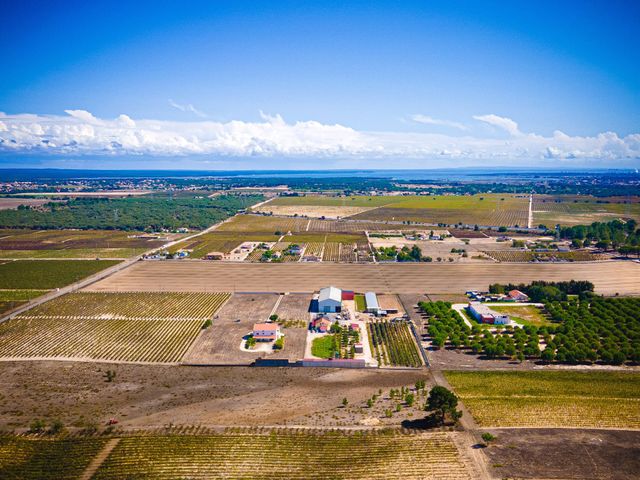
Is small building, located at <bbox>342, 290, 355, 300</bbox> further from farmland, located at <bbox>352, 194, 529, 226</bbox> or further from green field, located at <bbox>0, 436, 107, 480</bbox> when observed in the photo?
farmland, located at <bbox>352, 194, 529, 226</bbox>

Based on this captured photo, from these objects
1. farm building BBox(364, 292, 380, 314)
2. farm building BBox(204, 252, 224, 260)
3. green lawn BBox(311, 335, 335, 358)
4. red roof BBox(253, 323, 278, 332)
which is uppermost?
farm building BBox(204, 252, 224, 260)

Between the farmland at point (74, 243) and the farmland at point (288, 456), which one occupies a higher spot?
the farmland at point (74, 243)

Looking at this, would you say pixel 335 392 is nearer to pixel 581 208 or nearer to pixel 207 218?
pixel 207 218

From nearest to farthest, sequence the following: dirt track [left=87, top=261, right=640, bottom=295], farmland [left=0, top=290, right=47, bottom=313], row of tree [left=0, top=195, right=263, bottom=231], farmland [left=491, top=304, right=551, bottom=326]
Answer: farmland [left=491, top=304, right=551, bottom=326], farmland [left=0, top=290, right=47, bottom=313], dirt track [left=87, top=261, right=640, bottom=295], row of tree [left=0, top=195, right=263, bottom=231]

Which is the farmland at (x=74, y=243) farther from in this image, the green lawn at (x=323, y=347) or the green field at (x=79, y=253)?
the green lawn at (x=323, y=347)

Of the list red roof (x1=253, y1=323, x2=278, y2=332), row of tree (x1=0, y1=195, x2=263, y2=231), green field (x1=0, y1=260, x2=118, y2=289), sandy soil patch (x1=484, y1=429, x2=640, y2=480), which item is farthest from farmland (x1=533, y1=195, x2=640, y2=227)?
green field (x1=0, y1=260, x2=118, y2=289)

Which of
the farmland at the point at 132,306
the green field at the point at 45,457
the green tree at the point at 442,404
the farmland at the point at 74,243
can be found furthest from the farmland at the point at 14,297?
the green tree at the point at 442,404
